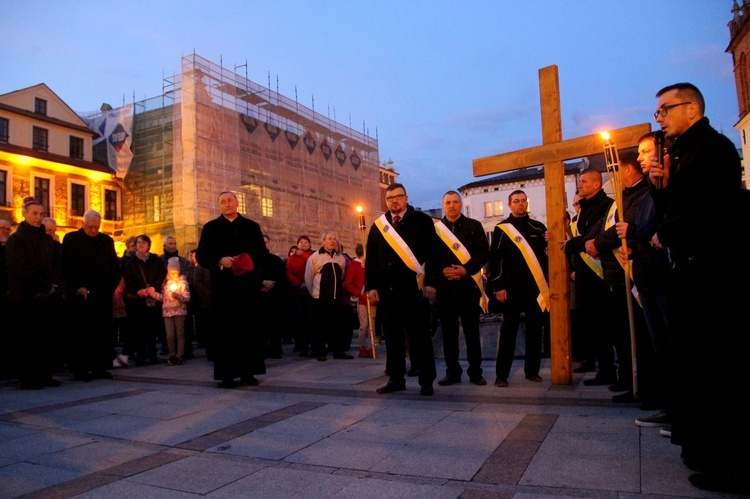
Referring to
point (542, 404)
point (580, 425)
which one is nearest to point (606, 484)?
point (580, 425)

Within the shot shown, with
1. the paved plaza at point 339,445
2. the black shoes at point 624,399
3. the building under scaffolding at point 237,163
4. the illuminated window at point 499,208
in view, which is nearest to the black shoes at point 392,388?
the paved plaza at point 339,445

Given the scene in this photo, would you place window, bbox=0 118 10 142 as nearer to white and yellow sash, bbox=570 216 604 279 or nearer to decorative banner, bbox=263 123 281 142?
decorative banner, bbox=263 123 281 142

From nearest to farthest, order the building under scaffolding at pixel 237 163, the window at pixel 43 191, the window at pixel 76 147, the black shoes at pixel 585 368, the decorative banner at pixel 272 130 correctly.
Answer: the black shoes at pixel 585 368, the building under scaffolding at pixel 237 163, the window at pixel 43 191, the decorative banner at pixel 272 130, the window at pixel 76 147

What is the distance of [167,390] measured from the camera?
20.8ft

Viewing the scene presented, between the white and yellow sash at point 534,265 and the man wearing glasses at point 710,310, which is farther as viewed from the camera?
the white and yellow sash at point 534,265

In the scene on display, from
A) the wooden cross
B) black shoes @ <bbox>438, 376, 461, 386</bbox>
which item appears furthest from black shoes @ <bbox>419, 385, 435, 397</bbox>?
the wooden cross

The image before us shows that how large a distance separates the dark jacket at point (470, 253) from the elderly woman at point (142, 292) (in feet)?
16.3

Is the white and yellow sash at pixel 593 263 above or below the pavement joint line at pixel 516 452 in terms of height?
above

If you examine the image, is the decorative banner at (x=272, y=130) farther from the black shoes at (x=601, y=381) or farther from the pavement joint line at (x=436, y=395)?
the black shoes at (x=601, y=381)

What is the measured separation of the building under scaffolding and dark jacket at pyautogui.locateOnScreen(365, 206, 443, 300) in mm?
20940

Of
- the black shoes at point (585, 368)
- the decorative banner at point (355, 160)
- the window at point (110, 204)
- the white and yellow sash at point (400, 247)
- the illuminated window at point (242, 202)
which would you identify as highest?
the decorative banner at point (355, 160)

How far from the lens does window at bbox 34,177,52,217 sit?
30766mm

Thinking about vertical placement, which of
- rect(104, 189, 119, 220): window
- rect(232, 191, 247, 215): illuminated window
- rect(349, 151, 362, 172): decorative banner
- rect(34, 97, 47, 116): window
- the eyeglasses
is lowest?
the eyeglasses

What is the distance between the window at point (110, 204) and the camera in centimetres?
3353
